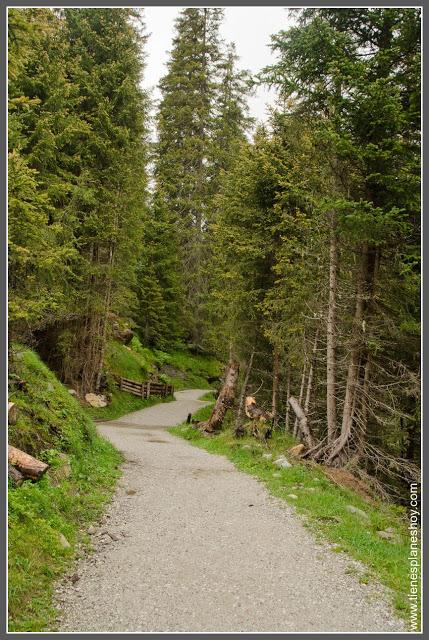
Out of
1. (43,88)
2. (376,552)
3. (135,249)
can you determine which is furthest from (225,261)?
(376,552)

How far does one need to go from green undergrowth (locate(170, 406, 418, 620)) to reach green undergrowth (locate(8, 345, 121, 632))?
3363 mm

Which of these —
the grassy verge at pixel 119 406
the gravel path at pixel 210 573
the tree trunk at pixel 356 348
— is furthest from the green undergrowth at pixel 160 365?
the gravel path at pixel 210 573

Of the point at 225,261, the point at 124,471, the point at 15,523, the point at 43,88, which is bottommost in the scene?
the point at 124,471

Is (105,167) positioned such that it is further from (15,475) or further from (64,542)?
(64,542)

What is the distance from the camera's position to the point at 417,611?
480 centimetres

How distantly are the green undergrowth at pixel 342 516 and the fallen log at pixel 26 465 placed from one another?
4.16 m

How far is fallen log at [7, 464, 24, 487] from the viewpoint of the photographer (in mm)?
5934

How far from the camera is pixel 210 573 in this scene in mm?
5395

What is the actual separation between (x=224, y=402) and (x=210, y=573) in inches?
447

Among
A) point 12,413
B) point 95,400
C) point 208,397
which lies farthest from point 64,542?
point 208,397

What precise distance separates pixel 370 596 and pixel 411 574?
0.72m

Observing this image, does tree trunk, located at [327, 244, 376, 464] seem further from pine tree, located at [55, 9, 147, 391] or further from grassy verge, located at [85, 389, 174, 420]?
grassy verge, located at [85, 389, 174, 420]

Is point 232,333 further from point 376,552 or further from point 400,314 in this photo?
point 376,552

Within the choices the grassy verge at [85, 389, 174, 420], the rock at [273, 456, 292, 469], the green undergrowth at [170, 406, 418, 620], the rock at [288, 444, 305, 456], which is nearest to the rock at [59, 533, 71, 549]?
the green undergrowth at [170, 406, 418, 620]
